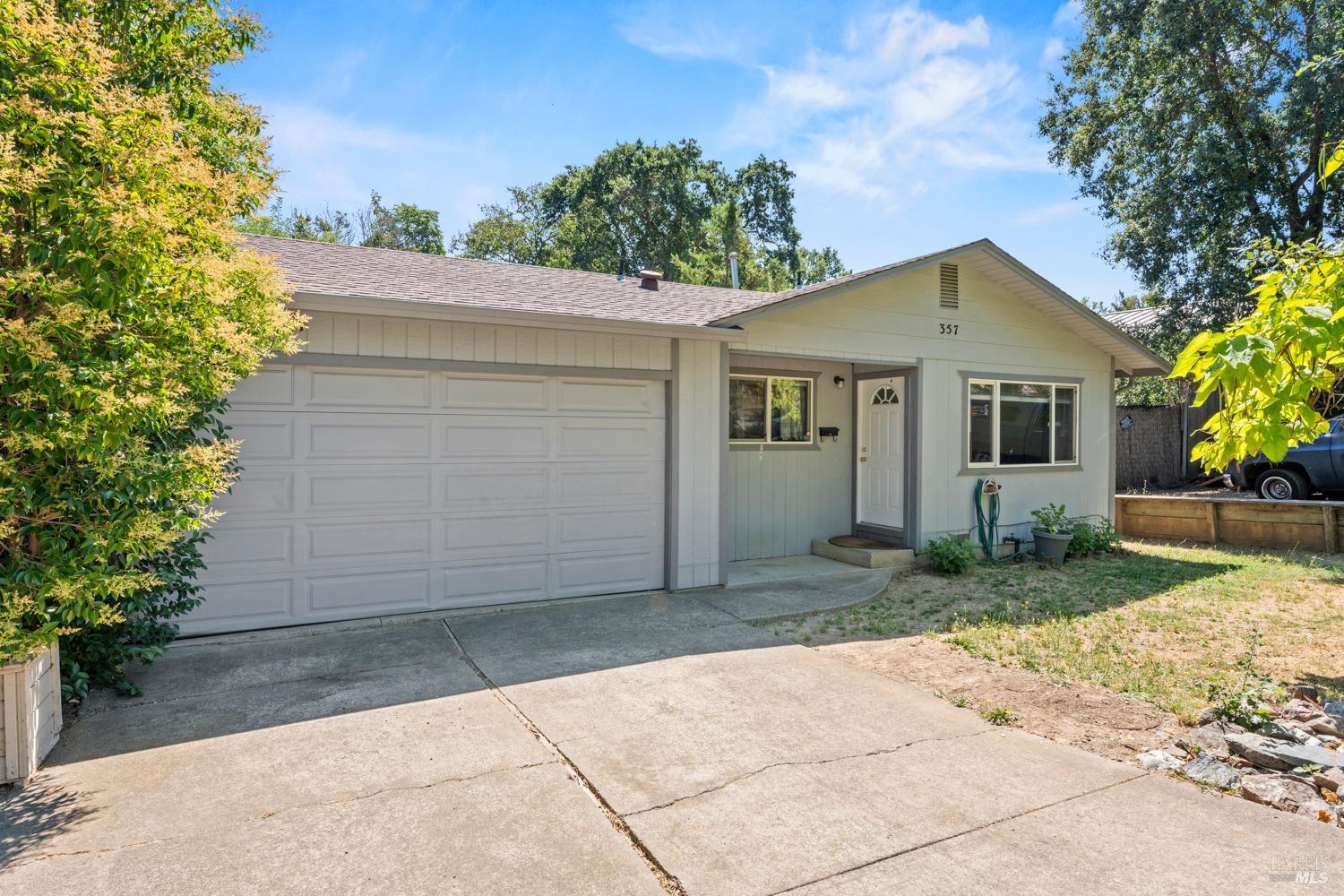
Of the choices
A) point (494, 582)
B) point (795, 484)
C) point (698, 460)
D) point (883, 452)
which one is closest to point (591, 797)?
point (494, 582)

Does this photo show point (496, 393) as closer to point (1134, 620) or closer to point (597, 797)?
point (597, 797)

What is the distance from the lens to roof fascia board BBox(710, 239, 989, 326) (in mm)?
6914

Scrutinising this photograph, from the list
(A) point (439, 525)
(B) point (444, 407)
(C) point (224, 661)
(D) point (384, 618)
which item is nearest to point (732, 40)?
(B) point (444, 407)

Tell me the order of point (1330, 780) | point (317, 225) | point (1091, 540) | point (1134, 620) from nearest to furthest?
1. point (1330, 780)
2. point (1134, 620)
3. point (1091, 540)
4. point (317, 225)

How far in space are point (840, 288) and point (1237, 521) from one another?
7325 mm

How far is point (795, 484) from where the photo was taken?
8.98m

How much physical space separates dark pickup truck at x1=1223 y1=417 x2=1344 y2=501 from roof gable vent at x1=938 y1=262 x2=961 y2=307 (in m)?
5.26

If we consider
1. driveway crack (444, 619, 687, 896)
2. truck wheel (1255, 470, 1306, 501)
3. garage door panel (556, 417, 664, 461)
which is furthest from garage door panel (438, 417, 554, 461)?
truck wheel (1255, 470, 1306, 501)

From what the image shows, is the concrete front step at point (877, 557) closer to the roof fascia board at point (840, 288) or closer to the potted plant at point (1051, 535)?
the potted plant at point (1051, 535)

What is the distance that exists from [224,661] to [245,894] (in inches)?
116

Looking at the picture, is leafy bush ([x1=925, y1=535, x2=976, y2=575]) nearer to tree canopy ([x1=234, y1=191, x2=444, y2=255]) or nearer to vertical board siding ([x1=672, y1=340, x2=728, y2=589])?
vertical board siding ([x1=672, y1=340, x2=728, y2=589])

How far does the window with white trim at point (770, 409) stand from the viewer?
339 inches

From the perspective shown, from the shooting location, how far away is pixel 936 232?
58.4 ft

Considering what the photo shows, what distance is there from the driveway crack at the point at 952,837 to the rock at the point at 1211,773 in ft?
0.70
